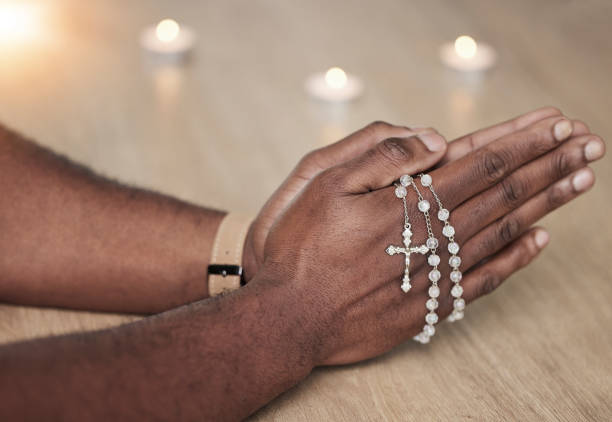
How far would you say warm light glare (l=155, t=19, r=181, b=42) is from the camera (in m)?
1.52

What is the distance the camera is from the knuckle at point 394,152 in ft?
2.58

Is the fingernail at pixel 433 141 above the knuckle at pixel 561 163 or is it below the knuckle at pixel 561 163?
above

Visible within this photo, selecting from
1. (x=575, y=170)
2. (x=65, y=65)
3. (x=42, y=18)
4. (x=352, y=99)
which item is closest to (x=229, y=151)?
(x=352, y=99)

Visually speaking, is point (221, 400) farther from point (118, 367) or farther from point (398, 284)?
point (398, 284)

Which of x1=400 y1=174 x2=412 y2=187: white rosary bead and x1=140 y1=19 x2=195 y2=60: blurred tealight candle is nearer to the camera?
x1=400 y1=174 x2=412 y2=187: white rosary bead

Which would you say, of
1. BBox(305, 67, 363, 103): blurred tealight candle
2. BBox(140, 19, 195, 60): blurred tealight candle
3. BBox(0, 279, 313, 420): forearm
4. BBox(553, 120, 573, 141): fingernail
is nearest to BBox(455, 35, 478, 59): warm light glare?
BBox(305, 67, 363, 103): blurred tealight candle

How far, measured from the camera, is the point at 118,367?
655 millimetres

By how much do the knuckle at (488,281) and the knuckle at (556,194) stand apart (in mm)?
109

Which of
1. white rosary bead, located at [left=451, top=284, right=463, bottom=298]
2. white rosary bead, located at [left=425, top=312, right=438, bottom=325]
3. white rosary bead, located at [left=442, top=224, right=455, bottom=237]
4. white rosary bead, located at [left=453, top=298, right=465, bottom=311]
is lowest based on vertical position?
white rosary bead, located at [left=425, top=312, right=438, bottom=325]

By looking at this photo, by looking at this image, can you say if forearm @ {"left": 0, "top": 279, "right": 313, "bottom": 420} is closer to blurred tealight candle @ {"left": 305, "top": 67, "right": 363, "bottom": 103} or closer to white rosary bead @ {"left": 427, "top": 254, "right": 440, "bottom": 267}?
white rosary bead @ {"left": 427, "top": 254, "right": 440, "bottom": 267}

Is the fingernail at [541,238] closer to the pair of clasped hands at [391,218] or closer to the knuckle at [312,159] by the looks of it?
the pair of clasped hands at [391,218]

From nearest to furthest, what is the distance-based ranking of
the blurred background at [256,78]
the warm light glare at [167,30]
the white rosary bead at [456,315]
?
the white rosary bead at [456,315] < the blurred background at [256,78] < the warm light glare at [167,30]

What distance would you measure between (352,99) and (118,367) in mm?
856

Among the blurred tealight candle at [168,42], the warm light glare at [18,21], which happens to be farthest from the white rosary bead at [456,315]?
the warm light glare at [18,21]
